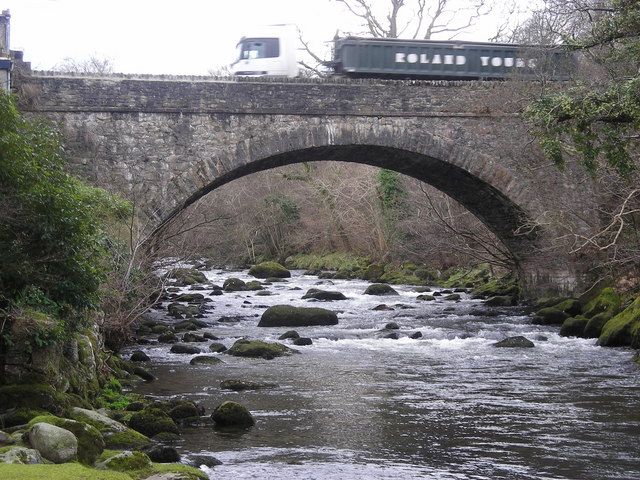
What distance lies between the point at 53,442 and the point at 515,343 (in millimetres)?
10795

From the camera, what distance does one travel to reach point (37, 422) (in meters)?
7.24

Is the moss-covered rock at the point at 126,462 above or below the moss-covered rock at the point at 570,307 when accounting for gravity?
above


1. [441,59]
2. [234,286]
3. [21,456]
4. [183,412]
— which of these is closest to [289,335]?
[183,412]

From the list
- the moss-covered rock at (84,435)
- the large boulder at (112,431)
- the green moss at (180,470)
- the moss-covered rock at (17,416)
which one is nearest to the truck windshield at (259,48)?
the large boulder at (112,431)

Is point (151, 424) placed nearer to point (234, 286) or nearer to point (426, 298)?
point (426, 298)

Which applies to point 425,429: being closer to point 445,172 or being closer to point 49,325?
point 49,325

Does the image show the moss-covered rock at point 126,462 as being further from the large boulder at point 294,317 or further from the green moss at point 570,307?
the green moss at point 570,307

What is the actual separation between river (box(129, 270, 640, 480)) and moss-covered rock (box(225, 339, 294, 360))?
24cm

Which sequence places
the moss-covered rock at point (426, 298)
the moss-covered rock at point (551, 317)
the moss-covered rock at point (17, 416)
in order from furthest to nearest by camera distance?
1. the moss-covered rock at point (426, 298)
2. the moss-covered rock at point (551, 317)
3. the moss-covered rock at point (17, 416)

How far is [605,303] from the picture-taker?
59.4ft

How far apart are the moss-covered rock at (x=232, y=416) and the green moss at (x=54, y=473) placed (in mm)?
3127

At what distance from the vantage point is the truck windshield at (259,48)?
2319 cm

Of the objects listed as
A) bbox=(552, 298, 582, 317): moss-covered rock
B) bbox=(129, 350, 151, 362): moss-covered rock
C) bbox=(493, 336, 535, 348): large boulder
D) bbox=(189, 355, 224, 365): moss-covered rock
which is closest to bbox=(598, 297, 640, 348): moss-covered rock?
bbox=(493, 336, 535, 348): large boulder

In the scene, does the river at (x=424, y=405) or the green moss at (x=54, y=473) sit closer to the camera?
the green moss at (x=54, y=473)
